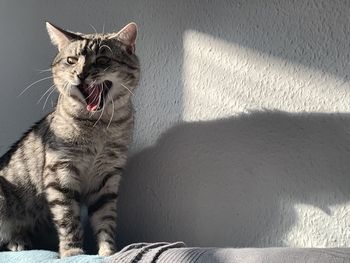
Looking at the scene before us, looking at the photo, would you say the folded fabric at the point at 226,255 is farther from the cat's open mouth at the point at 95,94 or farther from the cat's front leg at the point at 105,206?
the cat's open mouth at the point at 95,94

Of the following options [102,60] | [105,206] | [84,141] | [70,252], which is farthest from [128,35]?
[70,252]

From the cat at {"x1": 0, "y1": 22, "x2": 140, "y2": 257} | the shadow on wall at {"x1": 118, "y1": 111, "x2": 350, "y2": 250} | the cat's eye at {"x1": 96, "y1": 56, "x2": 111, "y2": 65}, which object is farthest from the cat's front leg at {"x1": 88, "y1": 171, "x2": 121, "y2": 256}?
the cat's eye at {"x1": 96, "y1": 56, "x2": 111, "y2": 65}

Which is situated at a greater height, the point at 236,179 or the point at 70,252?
the point at 236,179

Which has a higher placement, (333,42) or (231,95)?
(333,42)

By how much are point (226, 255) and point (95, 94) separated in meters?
0.59

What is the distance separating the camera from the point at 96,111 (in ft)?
4.50

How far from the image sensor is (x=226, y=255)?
1.00 metres

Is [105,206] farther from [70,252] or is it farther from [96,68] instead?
[96,68]

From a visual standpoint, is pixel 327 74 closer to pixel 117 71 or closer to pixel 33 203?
pixel 117 71

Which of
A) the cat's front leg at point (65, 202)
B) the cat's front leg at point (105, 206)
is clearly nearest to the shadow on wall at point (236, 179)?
the cat's front leg at point (105, 206)

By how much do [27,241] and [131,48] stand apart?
2.19 ft

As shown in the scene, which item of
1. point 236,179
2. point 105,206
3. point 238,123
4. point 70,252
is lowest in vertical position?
point 70,252

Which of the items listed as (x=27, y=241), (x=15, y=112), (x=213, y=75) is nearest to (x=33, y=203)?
(x=27, y=241)

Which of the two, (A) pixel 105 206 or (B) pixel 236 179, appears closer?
(B) pixel 236 179
